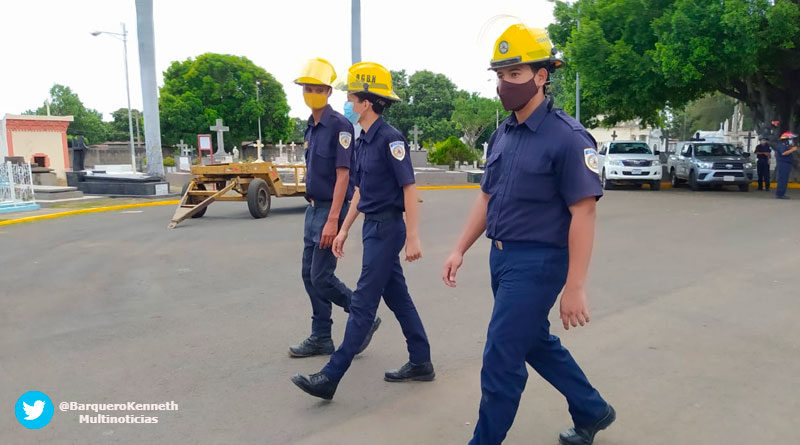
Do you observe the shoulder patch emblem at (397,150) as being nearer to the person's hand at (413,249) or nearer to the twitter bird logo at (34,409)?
the person's hand at (413,249)

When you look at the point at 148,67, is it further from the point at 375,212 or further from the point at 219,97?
the point at 219,97

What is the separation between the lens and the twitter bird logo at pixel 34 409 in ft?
11.5

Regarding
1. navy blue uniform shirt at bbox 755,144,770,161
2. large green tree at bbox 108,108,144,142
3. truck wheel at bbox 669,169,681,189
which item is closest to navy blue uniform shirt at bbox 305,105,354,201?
navy blue uniform shirt at bbox 755,144,770,161

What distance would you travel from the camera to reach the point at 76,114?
75.4 metres

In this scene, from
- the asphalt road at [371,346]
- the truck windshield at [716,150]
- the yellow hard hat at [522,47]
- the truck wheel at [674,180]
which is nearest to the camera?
the yellow hard hat at [522,47]

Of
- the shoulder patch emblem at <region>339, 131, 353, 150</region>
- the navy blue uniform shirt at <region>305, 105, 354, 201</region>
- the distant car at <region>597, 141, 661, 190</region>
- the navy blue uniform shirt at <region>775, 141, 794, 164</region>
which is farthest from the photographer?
the distant car at <region>597, 141, 661, 190</region>

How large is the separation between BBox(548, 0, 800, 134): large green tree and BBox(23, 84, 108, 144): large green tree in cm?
6233

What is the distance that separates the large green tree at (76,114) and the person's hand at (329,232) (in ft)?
237

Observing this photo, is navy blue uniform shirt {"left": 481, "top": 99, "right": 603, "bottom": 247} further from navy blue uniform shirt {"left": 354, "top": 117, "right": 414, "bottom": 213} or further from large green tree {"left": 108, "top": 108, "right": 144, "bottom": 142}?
large green tree {"left": 108, "top": 108, "right": 144, "bottom": 142}

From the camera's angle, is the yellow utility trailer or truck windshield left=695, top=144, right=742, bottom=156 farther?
truck windshield left=695, top=144, right=742, bottom=156

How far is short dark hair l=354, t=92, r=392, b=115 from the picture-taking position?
3707 millimetres

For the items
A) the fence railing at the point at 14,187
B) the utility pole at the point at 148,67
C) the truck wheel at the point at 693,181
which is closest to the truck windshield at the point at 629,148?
the truck wheel at the point at 693,181

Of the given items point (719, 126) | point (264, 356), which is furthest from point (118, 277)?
point (719, 126)

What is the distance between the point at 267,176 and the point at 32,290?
262 inches
